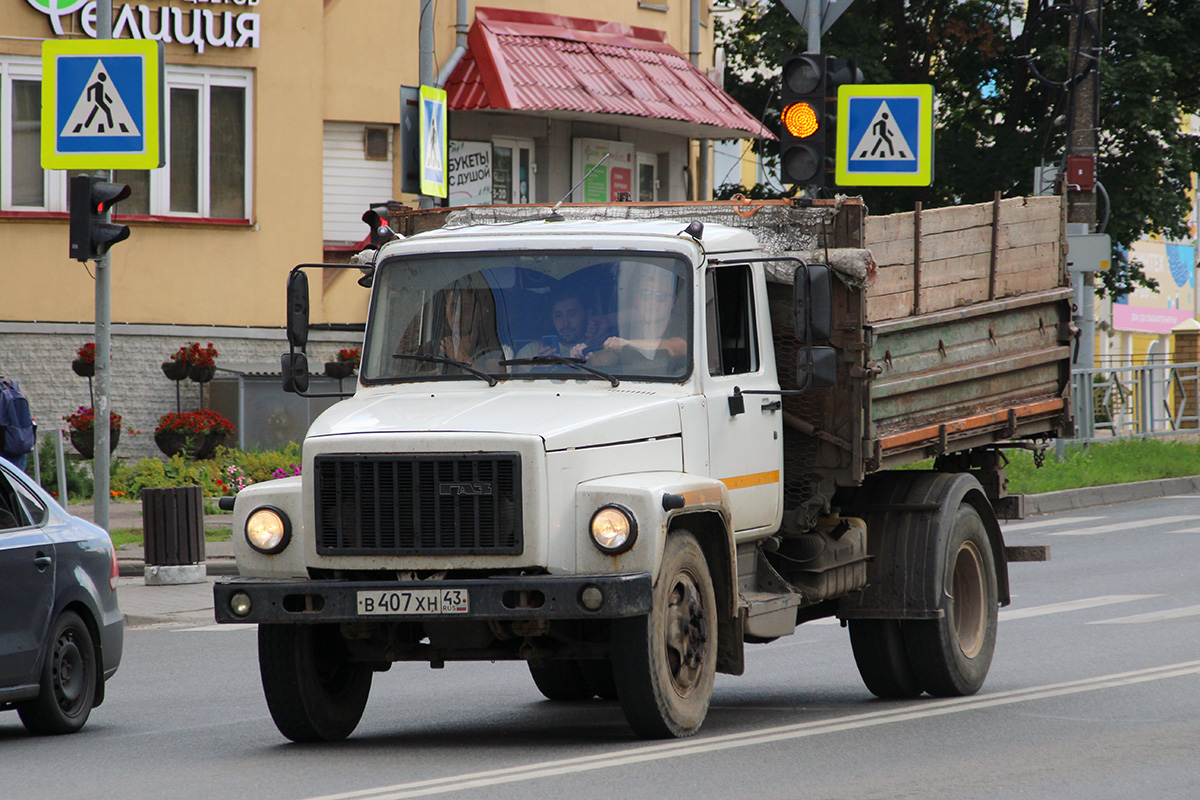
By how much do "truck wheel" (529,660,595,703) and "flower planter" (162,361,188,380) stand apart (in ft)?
47.3

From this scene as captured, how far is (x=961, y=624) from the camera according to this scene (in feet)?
35.3

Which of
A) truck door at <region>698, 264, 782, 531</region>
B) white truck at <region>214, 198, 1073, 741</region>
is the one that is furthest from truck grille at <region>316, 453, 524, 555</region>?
truck door at <region>698, 264, 782, 531</region>

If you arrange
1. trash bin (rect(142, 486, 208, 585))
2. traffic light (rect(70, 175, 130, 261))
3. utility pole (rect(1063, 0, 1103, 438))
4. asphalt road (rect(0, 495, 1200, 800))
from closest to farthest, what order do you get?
asphalt road (rect(0, 495, 1200, 800)) < traffic light (rect(70, 175, 130, 261)) < trash bin (rect(142, 486, 208, 585)) < utility pole (rect(1063, 0, 1103, 438))

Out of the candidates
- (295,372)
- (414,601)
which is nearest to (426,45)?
(295,372)

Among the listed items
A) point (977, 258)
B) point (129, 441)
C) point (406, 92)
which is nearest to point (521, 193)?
point (129, 441)

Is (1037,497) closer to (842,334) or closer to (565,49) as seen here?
(565,49)

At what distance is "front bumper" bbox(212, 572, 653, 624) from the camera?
7.94m

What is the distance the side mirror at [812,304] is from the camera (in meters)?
8.95

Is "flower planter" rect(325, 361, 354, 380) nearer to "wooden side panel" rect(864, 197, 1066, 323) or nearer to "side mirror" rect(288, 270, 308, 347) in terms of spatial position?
"wooden side panel" rect(864, 197, 1066, 323)

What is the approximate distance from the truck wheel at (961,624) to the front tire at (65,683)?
4.27m

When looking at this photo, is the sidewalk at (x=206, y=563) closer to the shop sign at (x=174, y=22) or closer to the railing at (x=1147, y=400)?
the railing at (x=1147, y=400)

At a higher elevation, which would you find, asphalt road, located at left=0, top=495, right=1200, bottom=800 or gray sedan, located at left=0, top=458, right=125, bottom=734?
gray sedan, located at left=0, top=458, right=125, bottom=734

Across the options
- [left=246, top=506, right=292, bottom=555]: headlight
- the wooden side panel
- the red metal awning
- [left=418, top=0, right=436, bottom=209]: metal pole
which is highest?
the red metal awning

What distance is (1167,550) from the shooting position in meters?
18.9
